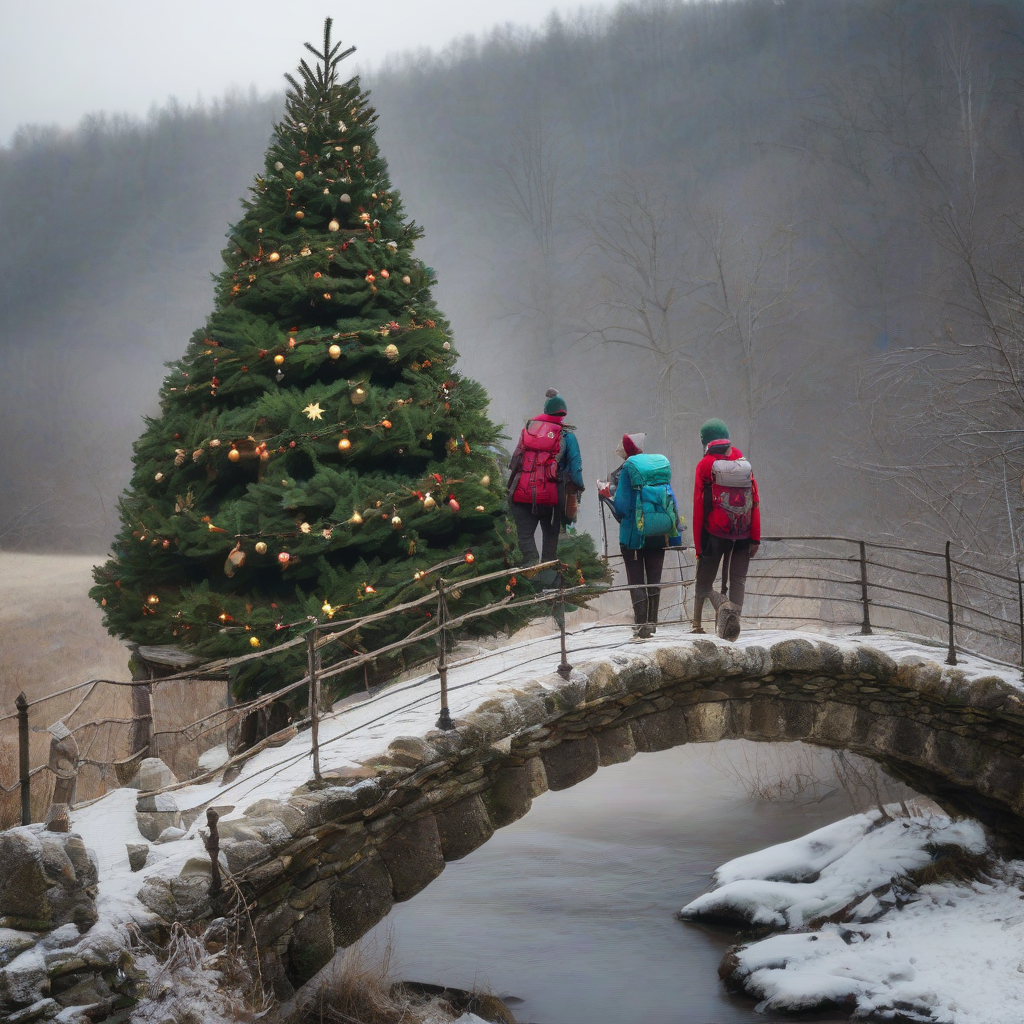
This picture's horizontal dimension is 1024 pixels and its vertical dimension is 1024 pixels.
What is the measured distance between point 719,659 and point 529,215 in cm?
2010

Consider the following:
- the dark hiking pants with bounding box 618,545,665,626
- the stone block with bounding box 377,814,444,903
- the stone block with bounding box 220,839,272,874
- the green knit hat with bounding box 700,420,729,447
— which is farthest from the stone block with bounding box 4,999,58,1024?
the green knit hat with bounding box 700,420,729,447

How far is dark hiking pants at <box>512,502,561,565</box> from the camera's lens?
779cm

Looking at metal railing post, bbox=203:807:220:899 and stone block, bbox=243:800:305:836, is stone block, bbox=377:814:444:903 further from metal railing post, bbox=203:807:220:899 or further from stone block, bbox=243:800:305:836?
metal railing post, bbox=203:807:220:899

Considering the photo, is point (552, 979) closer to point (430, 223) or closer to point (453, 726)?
point (453, 726)

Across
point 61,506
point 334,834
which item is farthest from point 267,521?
point 61,506

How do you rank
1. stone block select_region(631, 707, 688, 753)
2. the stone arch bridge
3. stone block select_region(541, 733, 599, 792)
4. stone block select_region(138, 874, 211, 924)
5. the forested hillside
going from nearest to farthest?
1. stone block select_region(138, 874, 211, 924)
2. the stone arch bridge
3. stone block select_region(541, 733, 599, 792)
4. stone block select_region(631, 707, 688, 753)
5. the forested hillside

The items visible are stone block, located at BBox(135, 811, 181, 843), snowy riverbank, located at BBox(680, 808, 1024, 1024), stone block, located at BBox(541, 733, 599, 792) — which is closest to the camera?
stone block, located at BBox(135, 811, 181, 843)

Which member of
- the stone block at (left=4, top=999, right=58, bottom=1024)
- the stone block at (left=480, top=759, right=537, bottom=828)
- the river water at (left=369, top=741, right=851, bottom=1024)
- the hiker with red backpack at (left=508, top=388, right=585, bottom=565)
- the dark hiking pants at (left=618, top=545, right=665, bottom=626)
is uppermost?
the hiker with red backpack at (left=508, top=388, right=585, bottom=565)

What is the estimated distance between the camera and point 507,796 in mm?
6633

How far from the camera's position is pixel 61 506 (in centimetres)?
2378

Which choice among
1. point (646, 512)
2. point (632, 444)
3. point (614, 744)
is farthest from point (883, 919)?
point (632, 444)

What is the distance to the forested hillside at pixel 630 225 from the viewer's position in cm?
2319

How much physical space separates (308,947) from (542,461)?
12.1 ft

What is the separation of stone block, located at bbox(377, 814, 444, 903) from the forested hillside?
16791 mm
